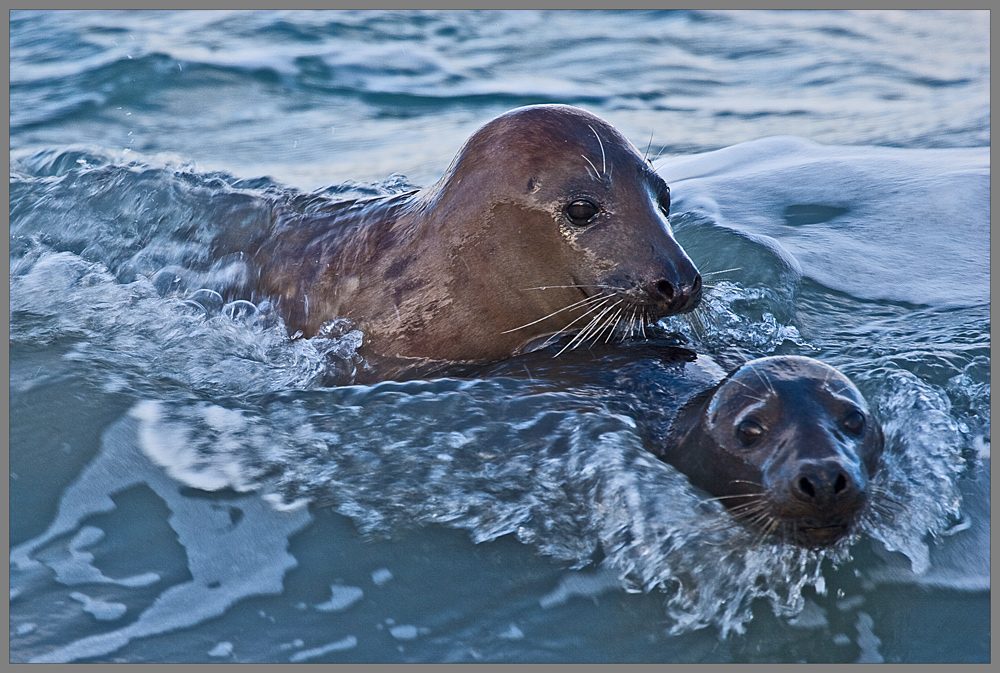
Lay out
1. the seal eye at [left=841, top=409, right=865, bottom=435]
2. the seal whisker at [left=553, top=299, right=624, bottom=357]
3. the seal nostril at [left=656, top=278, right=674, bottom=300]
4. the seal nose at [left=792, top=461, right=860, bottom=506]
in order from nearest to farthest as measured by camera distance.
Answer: the seal nose at [left=792, top=461, right=860, bottom=506]
the seal eye at [left=841, top=409, right=865, bottom=435]
the seal nostril at [left=656, top=278, right=674, bottom=300]
the seal whisker at [left=553, top=299, right=624, bottom=357]

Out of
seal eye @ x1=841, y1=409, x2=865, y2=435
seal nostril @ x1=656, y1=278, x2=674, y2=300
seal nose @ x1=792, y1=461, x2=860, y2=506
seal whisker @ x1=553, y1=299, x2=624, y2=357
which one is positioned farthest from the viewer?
seal whisker @ x1=553, y1=299, x2=624, y2=357

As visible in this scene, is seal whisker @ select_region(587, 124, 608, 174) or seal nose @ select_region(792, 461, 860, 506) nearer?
seal nose @ select_region(792, 461, 860, 506)

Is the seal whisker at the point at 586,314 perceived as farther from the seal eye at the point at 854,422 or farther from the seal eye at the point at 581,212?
the seal eye at the point at 854,422

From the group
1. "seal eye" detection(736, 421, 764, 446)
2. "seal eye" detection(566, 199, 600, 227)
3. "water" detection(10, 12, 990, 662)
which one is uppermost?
"seal eye" detection(566, 199, 600, 227)

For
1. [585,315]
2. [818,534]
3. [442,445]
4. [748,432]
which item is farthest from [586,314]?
[818,534]

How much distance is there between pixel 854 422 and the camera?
3.28m

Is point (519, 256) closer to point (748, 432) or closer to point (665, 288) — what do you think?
point (665, 288)

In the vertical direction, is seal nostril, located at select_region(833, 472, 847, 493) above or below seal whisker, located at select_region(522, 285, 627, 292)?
below

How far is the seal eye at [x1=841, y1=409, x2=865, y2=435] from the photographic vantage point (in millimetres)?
3264

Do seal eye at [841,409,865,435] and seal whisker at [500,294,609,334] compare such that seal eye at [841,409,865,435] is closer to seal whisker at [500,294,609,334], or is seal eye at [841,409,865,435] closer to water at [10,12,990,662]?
water at [10,12,990,662]

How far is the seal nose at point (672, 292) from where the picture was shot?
3867 mm

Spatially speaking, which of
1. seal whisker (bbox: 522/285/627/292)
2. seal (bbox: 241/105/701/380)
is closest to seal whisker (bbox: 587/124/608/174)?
seal (bbox: 241/105/701/380)

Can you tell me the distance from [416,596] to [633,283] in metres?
1.46

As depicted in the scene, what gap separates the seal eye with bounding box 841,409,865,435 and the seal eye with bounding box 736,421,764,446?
0.26 metres
